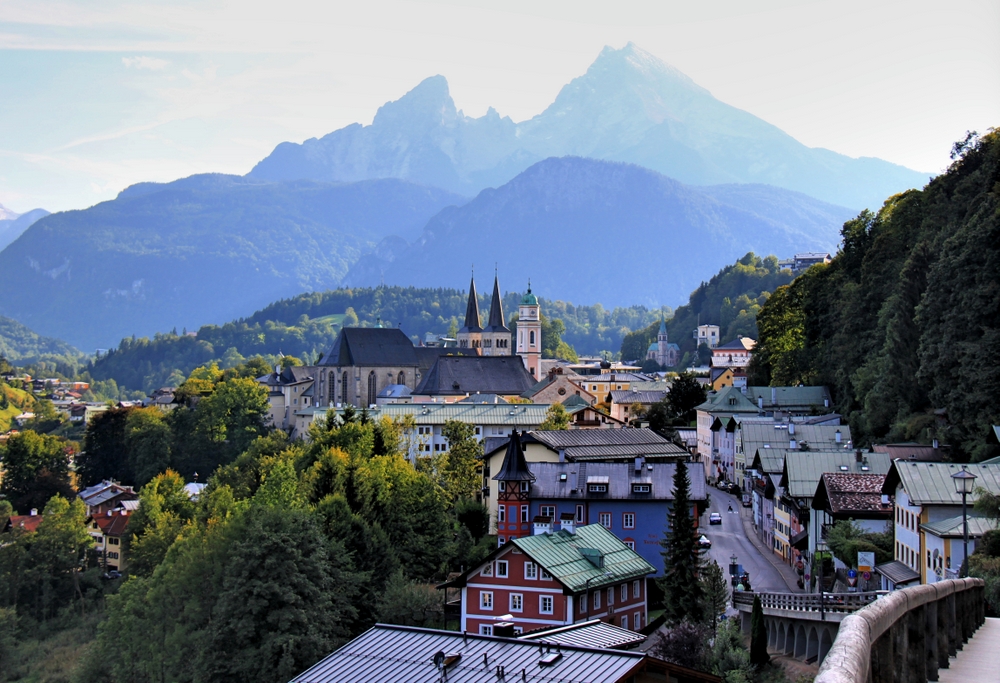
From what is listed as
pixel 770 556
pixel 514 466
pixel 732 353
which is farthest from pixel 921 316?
pixel 732 353

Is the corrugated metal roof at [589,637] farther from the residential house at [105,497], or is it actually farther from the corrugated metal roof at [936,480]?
the residential house at [105,497]

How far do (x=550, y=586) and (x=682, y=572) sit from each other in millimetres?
5672

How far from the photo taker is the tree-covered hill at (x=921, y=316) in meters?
52.9

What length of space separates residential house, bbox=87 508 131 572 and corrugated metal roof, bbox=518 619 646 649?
227ft

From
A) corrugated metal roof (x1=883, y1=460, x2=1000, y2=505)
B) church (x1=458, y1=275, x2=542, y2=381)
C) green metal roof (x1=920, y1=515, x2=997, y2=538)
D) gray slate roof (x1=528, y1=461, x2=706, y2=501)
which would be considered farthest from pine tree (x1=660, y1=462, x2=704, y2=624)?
church (x1=458, y1=275, x2=542, y2=381)

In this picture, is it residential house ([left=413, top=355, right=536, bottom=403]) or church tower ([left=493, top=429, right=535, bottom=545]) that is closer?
church tower ([left=493, top=429, right=535, bottom=545])

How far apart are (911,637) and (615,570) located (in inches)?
1555

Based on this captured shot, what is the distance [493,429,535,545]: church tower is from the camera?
5969 cm

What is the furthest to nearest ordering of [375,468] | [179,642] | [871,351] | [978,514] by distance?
[871,351] → [375,468] → [179,642] → [978,514]

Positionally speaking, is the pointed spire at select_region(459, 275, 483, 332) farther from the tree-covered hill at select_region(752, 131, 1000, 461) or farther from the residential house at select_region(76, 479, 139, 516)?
the tree-covered hill at select_region(752, 131, 1000, 461)

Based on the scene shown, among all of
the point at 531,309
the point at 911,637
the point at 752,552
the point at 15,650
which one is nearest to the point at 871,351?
the point at 752,552

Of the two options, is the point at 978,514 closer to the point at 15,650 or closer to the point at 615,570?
the point at 615,570

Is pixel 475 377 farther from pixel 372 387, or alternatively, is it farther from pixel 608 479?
pixel 608 479

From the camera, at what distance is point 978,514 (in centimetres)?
3603
